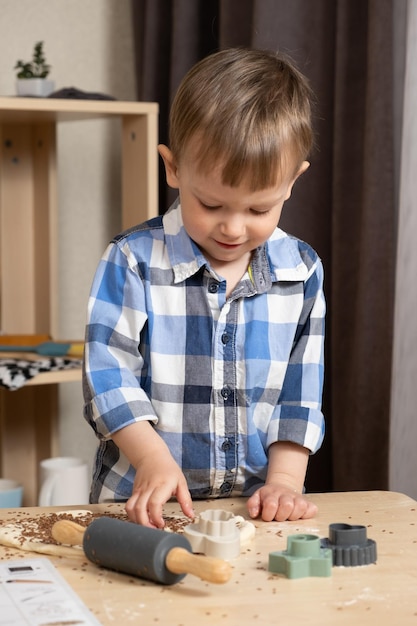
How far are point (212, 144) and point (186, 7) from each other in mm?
1373

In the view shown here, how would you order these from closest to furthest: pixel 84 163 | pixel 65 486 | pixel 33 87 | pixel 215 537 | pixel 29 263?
pixel 215 537 < pixel 65 486 < pixel 33 87 < pixel 29 263 < pixel 84 163

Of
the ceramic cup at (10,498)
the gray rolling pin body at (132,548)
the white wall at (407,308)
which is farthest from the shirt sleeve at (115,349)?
the ceramic cup at (10,498)

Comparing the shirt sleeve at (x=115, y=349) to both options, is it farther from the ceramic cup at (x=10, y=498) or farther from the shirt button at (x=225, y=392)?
the ceramic cup at (x=10, y=498)

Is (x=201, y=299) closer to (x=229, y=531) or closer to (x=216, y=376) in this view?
(x=216, y=376)

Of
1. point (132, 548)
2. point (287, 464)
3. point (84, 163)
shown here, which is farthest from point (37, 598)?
point (84, 163)

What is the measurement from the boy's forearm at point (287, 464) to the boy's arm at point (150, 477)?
13cm

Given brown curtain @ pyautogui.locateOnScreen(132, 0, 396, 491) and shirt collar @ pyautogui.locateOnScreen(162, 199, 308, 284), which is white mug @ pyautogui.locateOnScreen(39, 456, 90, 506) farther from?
shirt collar @ pyautogui.locateOnScreen(162, 199, 308, 284)

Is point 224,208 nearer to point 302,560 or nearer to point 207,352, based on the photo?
point 207,352

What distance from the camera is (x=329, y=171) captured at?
188cm

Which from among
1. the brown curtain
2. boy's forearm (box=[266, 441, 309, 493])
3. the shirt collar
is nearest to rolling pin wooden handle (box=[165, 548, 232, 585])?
boy's forearm (box=[266, 441, 309, 493])

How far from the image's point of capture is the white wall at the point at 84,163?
2.41m

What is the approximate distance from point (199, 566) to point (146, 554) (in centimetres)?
5

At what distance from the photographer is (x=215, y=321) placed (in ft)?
3.41

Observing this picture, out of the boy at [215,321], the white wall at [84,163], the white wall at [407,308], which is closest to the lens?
the boy at [215,321]
